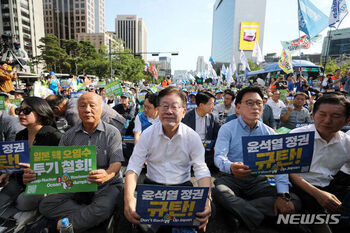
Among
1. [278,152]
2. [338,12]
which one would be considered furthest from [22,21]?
[278,152]

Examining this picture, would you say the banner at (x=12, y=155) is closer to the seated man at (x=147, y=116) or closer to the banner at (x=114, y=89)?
the seated man at (x=147, y=116)

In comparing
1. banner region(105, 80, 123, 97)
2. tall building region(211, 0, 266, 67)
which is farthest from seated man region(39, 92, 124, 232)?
tall building region(211, 0, 266, 67)

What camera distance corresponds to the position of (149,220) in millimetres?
1647

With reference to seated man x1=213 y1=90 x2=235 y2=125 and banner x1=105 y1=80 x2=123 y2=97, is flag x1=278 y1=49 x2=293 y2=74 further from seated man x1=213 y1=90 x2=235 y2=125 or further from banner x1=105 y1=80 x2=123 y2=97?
banner x1=105 y1=80 x2=123 y2=97

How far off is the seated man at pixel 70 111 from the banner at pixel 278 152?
286cm

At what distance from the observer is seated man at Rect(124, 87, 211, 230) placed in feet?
6.24

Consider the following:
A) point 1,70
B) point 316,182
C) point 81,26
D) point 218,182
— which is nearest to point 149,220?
point 218,182

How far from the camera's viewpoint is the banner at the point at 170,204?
1.54 meters

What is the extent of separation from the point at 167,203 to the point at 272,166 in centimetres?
110

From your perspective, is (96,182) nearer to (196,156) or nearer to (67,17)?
(196,156)

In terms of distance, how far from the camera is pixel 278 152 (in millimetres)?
1862

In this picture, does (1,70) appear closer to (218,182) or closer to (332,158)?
(218,182)

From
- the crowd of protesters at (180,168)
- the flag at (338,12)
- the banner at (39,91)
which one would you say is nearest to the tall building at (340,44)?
the flag at (338,12)

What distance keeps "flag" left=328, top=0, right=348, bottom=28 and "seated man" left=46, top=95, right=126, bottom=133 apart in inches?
426
